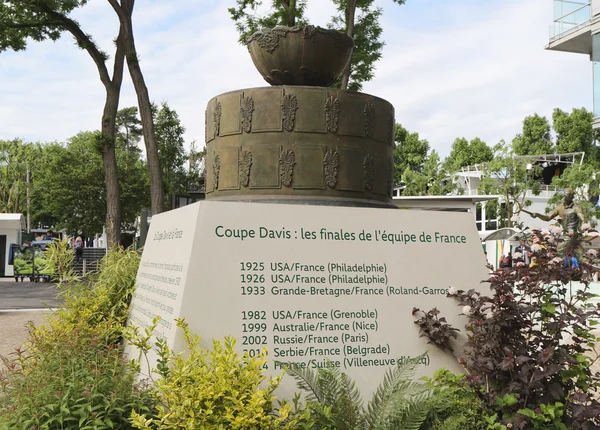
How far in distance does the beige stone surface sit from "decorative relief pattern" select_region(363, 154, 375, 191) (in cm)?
479

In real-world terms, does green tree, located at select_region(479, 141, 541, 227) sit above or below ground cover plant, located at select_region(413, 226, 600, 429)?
above

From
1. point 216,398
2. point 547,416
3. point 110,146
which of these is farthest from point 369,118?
point 110,146

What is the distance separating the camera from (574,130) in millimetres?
60812

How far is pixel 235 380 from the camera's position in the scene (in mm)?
3746

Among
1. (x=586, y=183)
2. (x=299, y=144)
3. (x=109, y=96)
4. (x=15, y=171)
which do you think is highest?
(x=15, y=171)

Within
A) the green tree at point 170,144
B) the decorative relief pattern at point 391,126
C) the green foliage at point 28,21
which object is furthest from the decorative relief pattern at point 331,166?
the green tree at point 170,144

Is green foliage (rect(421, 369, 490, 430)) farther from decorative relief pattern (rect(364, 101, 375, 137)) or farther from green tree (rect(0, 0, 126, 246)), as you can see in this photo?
green tree (rect(0, 0, 126, 246))

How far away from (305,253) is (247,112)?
6.45 feet

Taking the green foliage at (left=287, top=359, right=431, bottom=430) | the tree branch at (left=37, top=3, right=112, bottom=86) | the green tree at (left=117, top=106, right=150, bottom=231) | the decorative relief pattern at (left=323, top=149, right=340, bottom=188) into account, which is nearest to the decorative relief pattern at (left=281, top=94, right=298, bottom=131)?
the decorative relief pattern at (left=323, top=149, right=340, bottom=188)

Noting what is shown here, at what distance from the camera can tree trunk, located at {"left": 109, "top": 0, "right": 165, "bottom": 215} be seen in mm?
17906

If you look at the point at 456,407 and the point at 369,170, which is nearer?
the point at 456,407

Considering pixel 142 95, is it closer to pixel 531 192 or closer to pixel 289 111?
pixel 289 111

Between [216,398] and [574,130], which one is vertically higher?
[574,130]

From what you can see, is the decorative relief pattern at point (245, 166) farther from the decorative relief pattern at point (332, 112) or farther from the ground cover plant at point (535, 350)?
the ground cover plant at point (535, 350)
